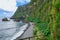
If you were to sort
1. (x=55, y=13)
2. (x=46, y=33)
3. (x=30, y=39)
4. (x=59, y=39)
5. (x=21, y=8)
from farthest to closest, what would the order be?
(x=21, y=8) < (x=30, y=39) < (x=46, y=33) < (x=55, y=13) < (x=59, y=39)

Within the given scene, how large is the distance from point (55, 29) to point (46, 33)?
4175mm

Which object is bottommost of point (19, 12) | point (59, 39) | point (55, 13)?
point (59, 39)

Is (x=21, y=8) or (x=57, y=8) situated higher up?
(x=21, y=8)

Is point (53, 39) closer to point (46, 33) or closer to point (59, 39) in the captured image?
point (59, 39)

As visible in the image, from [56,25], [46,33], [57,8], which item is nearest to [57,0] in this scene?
[57,8]

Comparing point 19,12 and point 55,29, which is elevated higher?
point 19,12

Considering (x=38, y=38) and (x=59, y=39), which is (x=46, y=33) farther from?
(x=59, y=39)

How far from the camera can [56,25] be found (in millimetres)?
13336

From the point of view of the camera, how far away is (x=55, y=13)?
13.9m

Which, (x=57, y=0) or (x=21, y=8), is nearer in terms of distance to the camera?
(x=57, y=0)

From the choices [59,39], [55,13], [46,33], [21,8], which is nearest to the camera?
[59,39]

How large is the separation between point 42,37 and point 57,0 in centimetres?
486

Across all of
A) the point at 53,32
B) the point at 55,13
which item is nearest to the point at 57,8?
the point at 55,13

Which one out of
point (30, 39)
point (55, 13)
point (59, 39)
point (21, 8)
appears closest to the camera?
point (59, 39)
